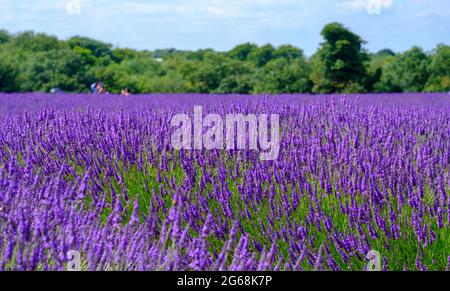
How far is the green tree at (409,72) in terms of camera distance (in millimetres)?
25703

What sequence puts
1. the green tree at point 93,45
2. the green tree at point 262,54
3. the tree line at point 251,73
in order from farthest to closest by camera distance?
the green tree at point 262,54 → the green tree at point 93,45 → the tree line at point 251,73

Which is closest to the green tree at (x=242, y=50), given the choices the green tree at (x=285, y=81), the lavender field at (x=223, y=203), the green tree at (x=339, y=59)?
the green tree at (x=285, y=81)

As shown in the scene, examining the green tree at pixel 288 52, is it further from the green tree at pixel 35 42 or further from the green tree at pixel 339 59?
the green tree at pixel 339 59

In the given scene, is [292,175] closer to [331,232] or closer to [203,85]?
[331,232]

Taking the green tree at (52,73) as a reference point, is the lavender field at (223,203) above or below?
below

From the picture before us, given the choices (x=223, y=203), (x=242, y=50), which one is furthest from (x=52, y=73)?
(x=242, y=50)

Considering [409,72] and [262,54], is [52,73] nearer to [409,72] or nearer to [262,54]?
[409,72]

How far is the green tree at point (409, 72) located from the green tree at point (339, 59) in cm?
327

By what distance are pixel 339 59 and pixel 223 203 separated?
1954 cm

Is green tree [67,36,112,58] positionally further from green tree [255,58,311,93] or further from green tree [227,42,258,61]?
green tree [255,58,311,93]

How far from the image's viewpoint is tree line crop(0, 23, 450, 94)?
67.8ft

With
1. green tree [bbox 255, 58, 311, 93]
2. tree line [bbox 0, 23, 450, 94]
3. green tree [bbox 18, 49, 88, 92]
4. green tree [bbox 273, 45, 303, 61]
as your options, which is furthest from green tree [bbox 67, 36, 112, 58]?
green tree [bbox 255, 58, 311, 93]

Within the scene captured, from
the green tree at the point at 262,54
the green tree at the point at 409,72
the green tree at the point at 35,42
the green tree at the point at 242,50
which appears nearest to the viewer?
the green tree at the point at 409,72

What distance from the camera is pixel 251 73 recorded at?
27188mm
